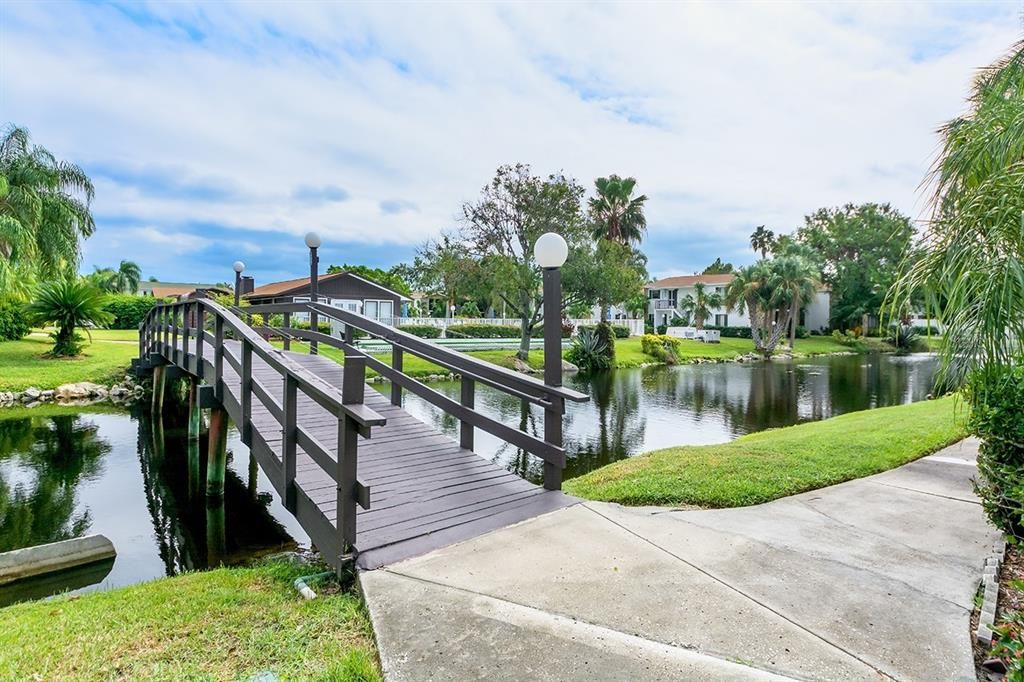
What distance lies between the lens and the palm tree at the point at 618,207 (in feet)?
126

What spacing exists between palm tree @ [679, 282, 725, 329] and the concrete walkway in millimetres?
41015

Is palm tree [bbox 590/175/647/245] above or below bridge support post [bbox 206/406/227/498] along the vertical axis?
above

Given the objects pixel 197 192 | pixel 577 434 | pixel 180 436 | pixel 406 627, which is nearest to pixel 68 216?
→ pixel 197 192

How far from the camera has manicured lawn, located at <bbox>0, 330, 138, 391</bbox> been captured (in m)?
13.3

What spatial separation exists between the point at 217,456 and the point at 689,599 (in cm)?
645

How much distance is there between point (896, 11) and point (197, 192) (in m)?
26.7

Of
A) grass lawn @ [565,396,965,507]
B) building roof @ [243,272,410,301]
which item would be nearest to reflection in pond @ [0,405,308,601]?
grass lawn @ [565,396,965,507]

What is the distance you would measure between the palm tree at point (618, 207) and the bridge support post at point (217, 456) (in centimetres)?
3447

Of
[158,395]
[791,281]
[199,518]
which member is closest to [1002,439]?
[199,518]

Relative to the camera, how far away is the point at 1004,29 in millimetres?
3682

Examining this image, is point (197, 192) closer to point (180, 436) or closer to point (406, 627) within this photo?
point (180, 436)

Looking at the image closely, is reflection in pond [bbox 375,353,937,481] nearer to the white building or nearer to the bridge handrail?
the bridge handrail

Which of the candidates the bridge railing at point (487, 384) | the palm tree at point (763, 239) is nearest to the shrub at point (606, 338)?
the bridge railing at point (487, 384)

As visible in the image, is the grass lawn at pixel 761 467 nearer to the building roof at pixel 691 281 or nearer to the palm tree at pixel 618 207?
the palm tree at pixel 618 207
